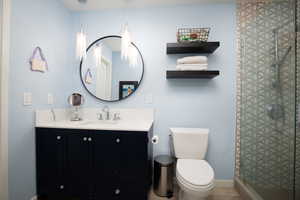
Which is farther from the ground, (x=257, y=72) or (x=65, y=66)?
(x=65, y=66)

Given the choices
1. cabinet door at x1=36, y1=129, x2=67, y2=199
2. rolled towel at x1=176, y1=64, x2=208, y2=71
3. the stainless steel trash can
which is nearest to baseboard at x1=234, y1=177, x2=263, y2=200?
the stainless steel trash can

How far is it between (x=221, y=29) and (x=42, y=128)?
2.34m

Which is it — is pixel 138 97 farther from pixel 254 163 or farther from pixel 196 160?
pixel 254 163

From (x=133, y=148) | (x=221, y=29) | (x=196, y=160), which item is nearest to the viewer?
(x=133, y=148)

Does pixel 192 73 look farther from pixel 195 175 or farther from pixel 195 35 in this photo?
pixel 195 175

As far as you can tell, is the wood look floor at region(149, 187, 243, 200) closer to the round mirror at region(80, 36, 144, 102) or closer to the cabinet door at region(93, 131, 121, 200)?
the cabinet door at region(93, 131, 121, 200)

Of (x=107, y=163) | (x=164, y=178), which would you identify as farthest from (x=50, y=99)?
(x=164, y=178)

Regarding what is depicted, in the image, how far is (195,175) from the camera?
3.95 ft

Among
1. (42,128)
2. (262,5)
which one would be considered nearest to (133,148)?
(42,128)

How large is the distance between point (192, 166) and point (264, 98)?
1043 mm

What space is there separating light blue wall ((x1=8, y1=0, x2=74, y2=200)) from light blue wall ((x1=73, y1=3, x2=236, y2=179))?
71 cm

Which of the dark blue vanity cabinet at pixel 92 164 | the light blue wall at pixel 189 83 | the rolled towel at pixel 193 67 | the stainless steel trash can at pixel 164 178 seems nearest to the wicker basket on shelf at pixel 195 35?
the light blue wall at pixel 189 83

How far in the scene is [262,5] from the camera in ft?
5.21

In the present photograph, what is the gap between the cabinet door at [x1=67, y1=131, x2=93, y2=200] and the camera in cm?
132
